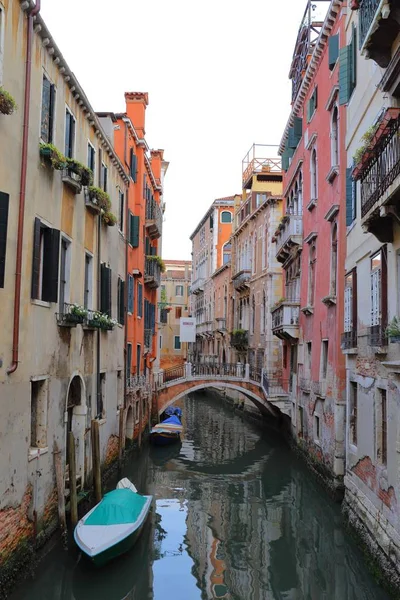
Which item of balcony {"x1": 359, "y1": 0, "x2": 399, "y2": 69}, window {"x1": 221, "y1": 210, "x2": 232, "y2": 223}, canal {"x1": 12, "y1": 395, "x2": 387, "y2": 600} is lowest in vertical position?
canal {"x1": 12, "y1": 395, "x2": 387, "y2": 600}

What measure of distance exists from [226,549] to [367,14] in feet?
28.3

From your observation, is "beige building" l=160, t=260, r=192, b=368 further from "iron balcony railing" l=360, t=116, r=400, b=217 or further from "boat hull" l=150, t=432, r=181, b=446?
"iron balcony railing" l=360, t=116, r=400, b=217

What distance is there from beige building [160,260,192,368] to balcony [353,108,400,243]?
39540 mm

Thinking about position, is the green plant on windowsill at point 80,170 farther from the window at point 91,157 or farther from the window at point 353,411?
the window at point 353,411

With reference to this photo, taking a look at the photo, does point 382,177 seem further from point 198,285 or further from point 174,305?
point 174,305

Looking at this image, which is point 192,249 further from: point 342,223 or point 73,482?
point 73,482

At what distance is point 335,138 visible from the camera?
1427 centimetres

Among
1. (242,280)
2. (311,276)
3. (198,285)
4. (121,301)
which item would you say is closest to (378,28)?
(311,276)

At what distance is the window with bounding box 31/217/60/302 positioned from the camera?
29.1 ft

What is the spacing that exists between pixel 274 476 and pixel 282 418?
584cm

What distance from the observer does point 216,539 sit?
1116 cm

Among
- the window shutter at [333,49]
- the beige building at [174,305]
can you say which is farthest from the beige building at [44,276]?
the beige building at [174,305]

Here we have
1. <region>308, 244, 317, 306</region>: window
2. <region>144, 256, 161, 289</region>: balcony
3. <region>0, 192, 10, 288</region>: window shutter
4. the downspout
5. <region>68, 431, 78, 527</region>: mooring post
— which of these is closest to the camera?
<region>0, 192, 10, 288</region>: window shutter

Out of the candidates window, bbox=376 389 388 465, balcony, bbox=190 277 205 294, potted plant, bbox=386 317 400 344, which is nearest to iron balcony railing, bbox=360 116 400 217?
potted plant, bbox=386 317 400 344
